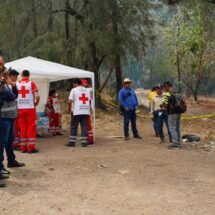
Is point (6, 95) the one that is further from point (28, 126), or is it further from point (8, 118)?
point (28, 126)

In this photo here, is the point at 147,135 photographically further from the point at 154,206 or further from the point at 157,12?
the point at 154,206

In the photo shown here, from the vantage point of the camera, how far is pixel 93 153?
11.5m

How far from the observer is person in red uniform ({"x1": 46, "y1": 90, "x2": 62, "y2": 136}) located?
15164 mm

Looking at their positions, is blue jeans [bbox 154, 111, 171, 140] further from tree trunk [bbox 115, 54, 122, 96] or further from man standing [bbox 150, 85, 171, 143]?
tree trunk [bbox 115, 54, 122, 96]

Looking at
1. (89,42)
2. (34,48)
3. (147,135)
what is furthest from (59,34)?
(147,135)

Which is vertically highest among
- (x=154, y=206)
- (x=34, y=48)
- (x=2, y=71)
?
(x=34, y=48)

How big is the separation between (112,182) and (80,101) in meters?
4.62

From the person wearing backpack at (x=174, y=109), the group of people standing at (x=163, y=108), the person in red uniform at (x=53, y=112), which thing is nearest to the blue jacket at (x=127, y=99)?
the group of people standing at (x=163, y=108)

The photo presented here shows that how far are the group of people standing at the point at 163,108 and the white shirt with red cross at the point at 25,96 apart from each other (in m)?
3.17

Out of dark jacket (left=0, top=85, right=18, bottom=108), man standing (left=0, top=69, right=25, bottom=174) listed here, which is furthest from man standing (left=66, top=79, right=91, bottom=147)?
dark jacket (left=0, top=85, right=18, bottom=108)

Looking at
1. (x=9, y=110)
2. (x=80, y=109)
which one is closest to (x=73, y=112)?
(x=80, y=109)

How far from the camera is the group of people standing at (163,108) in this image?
11.8 metres

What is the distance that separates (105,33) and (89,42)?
786 millimetres

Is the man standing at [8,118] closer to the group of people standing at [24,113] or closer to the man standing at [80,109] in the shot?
the group of people standing at [24,113]
